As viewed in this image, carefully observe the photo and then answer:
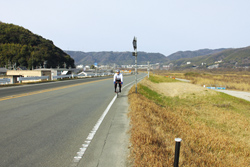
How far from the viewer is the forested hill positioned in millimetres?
91500

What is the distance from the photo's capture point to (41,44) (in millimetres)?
109938

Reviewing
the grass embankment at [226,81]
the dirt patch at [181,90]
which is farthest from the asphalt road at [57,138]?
the grass embankment at [226,81]

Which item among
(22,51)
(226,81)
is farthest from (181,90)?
Answer: (22,51)

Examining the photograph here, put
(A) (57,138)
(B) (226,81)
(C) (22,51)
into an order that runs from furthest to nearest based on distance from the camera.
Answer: (C) (22,51) < (B) (226,81) < (A) (57,138)

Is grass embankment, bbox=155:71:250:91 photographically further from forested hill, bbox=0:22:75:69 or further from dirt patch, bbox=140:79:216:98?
forested hill, bbox=0:22:75:69

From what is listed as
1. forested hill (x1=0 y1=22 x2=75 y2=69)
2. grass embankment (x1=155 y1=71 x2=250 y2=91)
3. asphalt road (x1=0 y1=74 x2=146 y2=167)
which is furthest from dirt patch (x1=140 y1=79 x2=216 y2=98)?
forested hill (x1=0 y1=22 x2=75 y2=69)

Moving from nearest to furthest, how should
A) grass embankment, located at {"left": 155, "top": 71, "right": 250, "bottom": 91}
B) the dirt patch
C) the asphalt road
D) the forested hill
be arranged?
the asphalt road < the dirt patch < grass embankment, located at {"left": 155, "top": 71, "right": 250, "bottom": 91} < the forested hill

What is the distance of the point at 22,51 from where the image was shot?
93.7m

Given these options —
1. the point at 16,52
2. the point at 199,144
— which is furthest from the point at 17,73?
the point at 199,144

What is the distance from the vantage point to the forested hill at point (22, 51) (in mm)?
91500

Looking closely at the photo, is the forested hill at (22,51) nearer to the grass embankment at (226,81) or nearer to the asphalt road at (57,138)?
the grass embankment at (226,81)

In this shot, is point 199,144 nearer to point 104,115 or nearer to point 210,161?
point 210,161

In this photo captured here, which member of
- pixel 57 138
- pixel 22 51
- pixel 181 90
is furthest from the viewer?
pixel 22 51

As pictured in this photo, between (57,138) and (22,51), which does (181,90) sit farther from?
(22,51)
